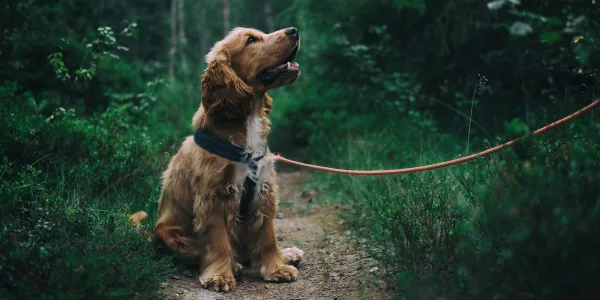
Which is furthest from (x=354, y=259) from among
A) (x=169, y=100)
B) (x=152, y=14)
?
(x=152, y=14)

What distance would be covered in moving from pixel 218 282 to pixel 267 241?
1.70 ft

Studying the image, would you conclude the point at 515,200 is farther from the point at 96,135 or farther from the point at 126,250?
the point at 96,135

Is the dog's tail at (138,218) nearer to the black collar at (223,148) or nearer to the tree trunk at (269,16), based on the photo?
the black collar at (223,148)

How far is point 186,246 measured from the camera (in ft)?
13.5

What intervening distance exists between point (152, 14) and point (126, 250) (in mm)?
14143

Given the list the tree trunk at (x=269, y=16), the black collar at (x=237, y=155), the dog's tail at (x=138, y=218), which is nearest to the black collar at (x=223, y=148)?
the black collar at (x=237, y=155)

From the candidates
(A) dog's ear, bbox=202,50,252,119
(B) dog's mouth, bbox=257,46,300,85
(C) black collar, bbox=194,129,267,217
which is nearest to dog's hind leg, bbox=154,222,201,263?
(C) black collar, bbox=194,129,267,217

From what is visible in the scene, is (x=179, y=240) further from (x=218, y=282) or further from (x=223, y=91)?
(x=223, y=91)

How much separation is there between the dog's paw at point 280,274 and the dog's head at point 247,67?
119cm

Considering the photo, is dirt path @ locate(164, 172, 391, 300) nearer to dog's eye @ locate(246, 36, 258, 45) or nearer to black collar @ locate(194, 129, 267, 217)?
black collar @ locate(194, 129, 267, 217)

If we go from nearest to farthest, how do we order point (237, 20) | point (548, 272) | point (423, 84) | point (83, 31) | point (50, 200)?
point (548, 272)
point (50, 200)
point (423, 84)
point (83, 31)
point (237, 20)

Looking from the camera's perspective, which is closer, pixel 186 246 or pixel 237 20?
pixel 186 246

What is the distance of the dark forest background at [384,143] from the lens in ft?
8.84

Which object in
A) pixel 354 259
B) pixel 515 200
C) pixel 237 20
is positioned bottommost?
pixel 354 259
